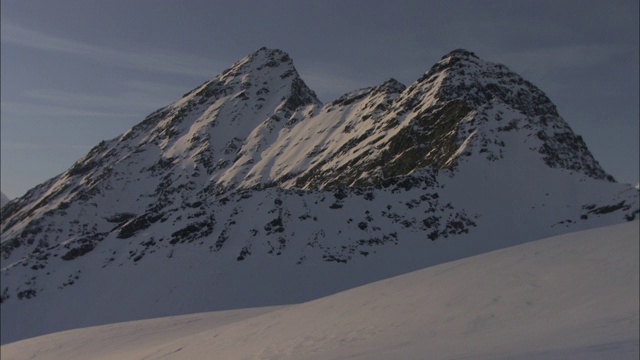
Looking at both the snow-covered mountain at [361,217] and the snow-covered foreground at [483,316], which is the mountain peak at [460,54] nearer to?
the snow-covered mountain at [361,217]

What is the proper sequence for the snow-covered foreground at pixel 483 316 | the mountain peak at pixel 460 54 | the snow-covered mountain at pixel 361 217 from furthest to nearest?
1. the mountain peak at pixel 460 54
2. the snow-covered mountain at pixel 361 217
3. the snow-covered foreground at pixel 483 316

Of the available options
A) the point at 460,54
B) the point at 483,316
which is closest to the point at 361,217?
the point at 483,316

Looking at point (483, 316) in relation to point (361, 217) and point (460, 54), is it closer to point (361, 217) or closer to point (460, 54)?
point (361, 217)

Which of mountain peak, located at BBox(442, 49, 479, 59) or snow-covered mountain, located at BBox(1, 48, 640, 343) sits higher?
mountain peak, located at BBox(442, 49, 479, 59)

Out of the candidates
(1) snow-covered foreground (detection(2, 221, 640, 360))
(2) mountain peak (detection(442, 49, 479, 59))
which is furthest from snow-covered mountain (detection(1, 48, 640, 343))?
(1) snow-covered foreground (detection(2, 221, 640, 360))

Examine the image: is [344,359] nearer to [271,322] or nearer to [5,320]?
[271,322]

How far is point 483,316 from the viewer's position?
34.9 ft

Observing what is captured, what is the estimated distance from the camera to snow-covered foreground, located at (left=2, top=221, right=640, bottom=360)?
8.50 meters

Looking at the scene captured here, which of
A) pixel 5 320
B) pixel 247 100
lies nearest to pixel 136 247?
pixel 5 320

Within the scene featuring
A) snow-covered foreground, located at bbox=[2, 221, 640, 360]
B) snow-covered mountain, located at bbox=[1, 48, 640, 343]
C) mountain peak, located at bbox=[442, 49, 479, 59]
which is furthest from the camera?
mountain peak, located at bbox=[442, 49, 479, 59]

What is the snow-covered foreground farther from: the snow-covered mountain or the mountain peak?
the mountain peak

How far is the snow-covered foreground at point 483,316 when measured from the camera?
8500 millimetres

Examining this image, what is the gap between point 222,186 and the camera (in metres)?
79.4

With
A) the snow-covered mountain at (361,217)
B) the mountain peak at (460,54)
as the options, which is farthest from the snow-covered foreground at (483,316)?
the mountain peak at (460,54)
